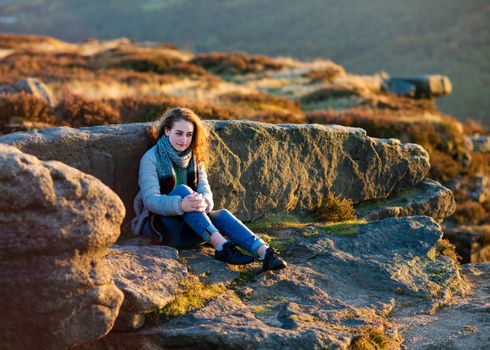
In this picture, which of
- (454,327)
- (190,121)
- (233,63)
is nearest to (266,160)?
(190,121)

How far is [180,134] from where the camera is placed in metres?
6.93

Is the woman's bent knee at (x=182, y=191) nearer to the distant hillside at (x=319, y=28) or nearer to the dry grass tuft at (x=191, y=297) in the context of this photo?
the dry grass tuft at (x=191, y=297)

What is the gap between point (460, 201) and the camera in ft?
59.6

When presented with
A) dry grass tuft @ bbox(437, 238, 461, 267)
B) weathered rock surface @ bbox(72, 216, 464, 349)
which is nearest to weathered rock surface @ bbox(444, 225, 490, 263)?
dry grass tuft @ bbox(437, 238, 461, 267)

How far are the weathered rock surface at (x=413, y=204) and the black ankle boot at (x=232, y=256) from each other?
3.32 m

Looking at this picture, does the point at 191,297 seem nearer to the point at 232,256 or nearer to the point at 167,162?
the point at 232,256

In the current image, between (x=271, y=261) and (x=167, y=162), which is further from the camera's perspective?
(x=167, y=162)

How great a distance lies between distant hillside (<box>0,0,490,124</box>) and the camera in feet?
190

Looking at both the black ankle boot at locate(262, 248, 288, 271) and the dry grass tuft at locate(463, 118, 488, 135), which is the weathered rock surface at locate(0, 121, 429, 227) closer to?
the black ankle boot at locate(262, 248, 288, 271)

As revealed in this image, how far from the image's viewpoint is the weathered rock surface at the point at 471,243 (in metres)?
14.4

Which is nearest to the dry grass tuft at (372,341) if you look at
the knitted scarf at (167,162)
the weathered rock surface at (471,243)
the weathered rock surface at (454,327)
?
the weathered rock surface at (454,327)

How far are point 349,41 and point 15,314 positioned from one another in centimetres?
6783

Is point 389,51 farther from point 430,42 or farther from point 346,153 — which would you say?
point 346,153

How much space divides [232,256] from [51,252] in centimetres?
228
